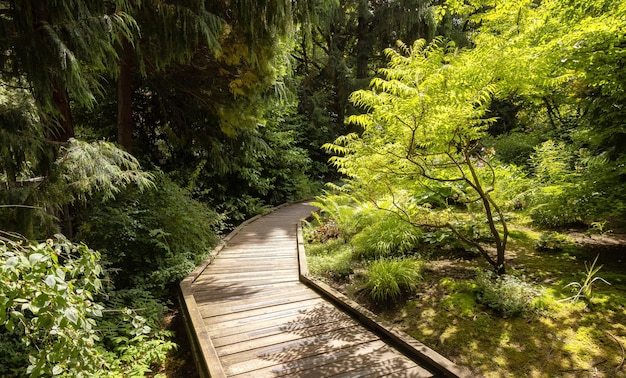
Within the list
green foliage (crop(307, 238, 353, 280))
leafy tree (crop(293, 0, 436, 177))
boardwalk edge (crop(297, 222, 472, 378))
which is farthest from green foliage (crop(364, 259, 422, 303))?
leafy tree (crop(293, 0, 436, 177))

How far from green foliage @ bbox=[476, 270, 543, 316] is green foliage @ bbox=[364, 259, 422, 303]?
810mm

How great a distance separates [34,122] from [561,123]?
512 inches

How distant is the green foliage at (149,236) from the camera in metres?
4.72

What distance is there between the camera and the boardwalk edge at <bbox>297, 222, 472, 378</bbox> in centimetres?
271

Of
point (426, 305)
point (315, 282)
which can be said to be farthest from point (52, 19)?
point (426, 305)

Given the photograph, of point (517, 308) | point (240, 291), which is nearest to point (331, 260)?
point (240, 291)

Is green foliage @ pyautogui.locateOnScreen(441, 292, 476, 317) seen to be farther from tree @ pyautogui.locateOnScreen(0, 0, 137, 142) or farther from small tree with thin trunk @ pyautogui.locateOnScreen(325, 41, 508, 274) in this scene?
tree @ pyautogui.locateOnScreen(0, 0, 137, 142)

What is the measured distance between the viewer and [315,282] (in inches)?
185

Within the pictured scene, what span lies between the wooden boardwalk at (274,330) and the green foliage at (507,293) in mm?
1289

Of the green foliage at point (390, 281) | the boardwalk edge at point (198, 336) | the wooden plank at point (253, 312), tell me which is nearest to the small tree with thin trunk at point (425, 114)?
the green foliage at point (390, 281)

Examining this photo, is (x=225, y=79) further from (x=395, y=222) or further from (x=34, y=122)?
(x=395, y=222)

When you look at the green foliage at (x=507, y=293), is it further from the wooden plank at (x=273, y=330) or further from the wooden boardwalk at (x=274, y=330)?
the wooden plank at (x=273, y=330)

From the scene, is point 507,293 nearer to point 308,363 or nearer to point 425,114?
point 425,114

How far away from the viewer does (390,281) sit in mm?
4098
